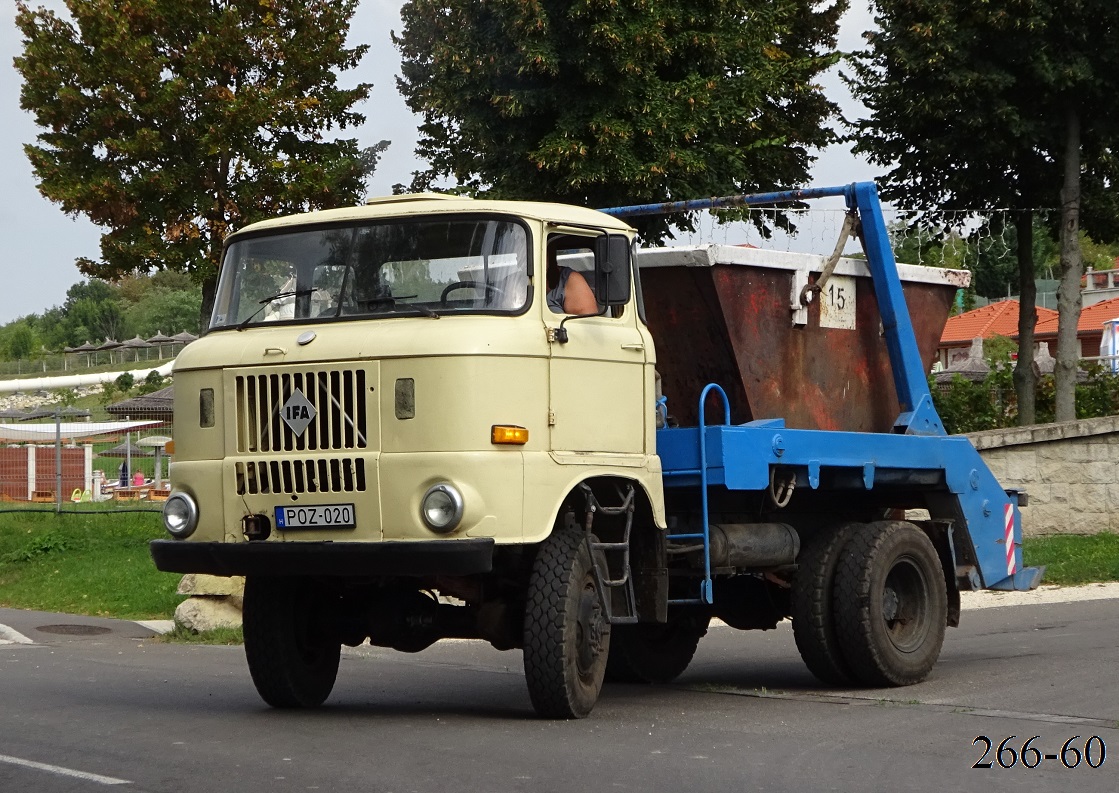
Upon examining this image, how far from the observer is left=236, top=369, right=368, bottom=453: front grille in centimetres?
797

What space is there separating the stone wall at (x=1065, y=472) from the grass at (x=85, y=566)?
10.4 metres

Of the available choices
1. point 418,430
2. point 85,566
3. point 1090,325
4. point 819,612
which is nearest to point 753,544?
point 819,612

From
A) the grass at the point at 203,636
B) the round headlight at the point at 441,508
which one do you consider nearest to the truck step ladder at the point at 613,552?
the round headlight at the point at 441,508

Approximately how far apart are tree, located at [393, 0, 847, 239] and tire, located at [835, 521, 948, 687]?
10952mm

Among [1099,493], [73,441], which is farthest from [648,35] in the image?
[73,441]

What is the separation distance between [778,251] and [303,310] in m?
3.11

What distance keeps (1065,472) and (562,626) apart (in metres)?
14.0

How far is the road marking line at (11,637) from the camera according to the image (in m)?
14.5

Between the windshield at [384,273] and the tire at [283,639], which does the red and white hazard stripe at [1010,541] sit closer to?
the windshield at [384,273]

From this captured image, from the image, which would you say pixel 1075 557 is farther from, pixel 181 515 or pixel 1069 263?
pixel 181 515

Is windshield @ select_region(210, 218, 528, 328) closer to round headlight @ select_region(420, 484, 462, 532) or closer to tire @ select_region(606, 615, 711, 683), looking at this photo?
round headlight @ select_region(420, 484, 462, 532)

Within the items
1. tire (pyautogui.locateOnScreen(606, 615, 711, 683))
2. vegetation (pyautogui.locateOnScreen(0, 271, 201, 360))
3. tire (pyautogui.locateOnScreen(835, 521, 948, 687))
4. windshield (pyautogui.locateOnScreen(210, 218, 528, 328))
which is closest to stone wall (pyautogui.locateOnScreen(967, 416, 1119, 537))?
tire (pyautogui.locateOnScreen(835, 521, 948, 687))

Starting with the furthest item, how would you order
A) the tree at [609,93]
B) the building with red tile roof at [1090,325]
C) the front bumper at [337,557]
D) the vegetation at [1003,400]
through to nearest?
1. the building with red tile roof at [1090,325]
2. the vegetation at [1003,400]
3. the tree at [609,93]
4. the front bumper at [337,557]

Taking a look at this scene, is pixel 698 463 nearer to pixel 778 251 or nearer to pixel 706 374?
pixel 706 374
